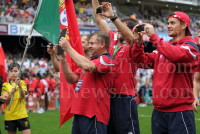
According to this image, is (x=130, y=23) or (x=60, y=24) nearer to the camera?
(x=130, y=23)

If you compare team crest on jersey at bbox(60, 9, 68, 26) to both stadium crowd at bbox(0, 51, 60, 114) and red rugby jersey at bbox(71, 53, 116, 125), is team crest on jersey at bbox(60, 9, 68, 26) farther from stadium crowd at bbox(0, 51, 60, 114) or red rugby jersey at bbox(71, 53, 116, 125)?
stadium crowd at bbox(0, 51, 60, 114)

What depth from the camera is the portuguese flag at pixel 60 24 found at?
475 cm

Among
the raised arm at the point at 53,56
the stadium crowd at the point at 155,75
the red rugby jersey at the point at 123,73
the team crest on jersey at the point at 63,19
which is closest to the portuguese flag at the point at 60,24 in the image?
the team crest on jersey at the point at 63,19

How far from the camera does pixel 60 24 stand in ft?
16.6

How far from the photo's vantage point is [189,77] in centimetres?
339

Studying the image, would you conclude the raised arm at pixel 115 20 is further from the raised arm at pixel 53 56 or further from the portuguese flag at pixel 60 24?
the portuguese flag at pixel 60 24

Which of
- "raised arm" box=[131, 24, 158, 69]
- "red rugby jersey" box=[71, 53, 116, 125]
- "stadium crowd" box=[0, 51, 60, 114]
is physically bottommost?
"stadium crowd" box=[0, 51, 60, 114]

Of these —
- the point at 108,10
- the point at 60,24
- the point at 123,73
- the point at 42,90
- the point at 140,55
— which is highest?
the point at 108,10

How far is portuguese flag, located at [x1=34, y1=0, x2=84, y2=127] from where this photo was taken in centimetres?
475

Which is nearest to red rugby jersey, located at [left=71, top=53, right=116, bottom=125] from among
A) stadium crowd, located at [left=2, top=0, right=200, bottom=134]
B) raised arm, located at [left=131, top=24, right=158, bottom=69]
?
stadium crowd, located at [left=2, top=0, right=200, bottom=134]

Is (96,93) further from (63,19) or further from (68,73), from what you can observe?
(63,19)

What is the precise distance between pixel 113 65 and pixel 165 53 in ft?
2.19

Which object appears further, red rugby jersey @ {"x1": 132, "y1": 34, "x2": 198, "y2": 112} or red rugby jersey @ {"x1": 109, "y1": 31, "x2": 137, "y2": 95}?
red rugby jersey @ {"x1": 109, "y1": 31, "x2": 137, "y2": 95}

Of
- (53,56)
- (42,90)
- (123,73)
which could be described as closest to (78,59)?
(123,73)
